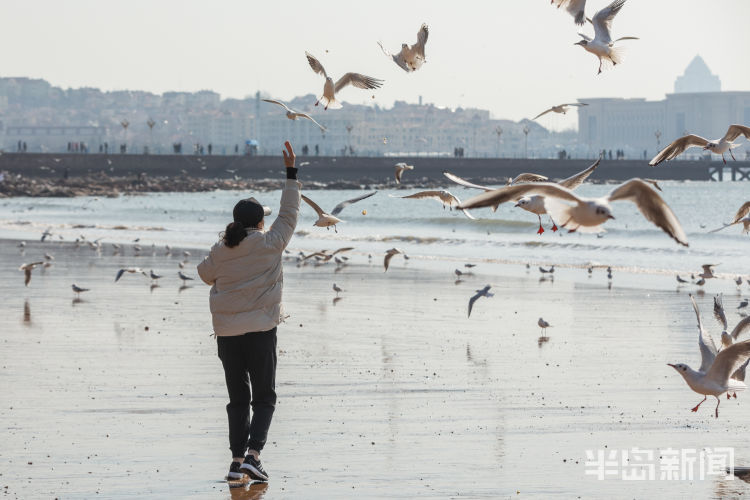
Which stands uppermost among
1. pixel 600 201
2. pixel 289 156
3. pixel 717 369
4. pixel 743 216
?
pixel 289 156

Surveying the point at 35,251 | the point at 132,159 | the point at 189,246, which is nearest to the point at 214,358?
the point at 35,251

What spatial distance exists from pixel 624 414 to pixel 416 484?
207 cm

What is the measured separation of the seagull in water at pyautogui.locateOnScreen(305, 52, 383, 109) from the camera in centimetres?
966

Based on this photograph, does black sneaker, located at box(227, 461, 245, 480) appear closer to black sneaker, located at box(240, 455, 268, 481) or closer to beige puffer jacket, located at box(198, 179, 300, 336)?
black sneaker, located at box(240, 455, 268, 481)

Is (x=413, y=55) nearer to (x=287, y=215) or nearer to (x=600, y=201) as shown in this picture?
(x=287, y=215)

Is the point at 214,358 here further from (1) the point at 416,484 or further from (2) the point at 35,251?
(2) the point at 35,251

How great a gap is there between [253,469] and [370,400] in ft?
6.85

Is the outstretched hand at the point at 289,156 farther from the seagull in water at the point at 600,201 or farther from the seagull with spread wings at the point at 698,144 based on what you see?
the seagull with spread wings at the point at 698,144

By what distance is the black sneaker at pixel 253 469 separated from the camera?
5.78 meters

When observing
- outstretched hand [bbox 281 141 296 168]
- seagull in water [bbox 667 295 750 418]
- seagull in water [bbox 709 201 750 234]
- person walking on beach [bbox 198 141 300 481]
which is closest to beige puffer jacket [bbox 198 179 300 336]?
person walking on beach [bbox 198 141 300 481]

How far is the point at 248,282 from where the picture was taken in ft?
19.2

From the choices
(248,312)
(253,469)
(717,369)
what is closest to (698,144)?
(717,369)

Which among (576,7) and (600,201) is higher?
(576,7)

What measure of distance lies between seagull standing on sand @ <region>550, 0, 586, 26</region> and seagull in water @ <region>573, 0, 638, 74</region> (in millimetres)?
211
